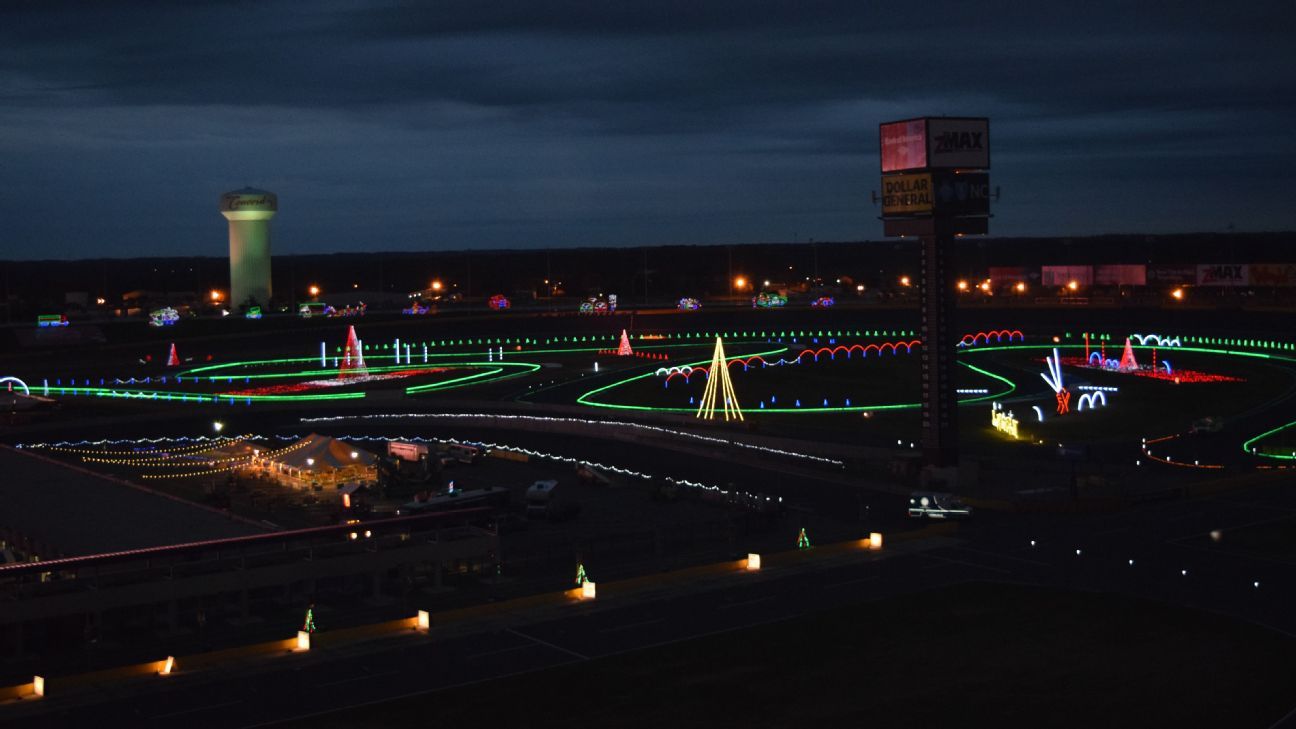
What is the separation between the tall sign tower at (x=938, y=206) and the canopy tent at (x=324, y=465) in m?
18.3

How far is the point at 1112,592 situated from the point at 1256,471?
16.8 meters

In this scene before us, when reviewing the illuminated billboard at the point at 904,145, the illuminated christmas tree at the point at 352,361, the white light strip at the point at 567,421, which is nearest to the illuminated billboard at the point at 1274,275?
the illuminated christmas tree at the point at 352,361

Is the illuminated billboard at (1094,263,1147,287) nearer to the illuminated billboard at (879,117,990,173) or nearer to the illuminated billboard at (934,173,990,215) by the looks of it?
the illuminated billboard at (934,173,990,215)

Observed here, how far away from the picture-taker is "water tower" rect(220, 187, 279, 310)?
117812 mm

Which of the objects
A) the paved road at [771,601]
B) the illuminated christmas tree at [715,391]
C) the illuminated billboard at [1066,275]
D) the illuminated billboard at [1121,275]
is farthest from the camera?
the illuminated billboard at [1066,275]

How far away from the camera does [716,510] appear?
40.4 metres

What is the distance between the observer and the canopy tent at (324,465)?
4259 centimetres

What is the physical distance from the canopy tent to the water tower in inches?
3091

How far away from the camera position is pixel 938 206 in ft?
149

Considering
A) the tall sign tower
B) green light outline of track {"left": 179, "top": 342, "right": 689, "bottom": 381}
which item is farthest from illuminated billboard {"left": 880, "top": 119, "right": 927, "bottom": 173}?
green light outline of track {"left": 179, "top": 342, "right": 689, "bottom": 381}

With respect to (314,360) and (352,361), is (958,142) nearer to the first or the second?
(352,361)

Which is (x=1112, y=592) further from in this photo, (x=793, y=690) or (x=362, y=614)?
(x=362, y=614)

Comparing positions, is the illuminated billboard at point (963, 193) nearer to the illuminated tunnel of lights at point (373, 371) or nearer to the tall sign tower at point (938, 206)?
the tall sign tower at point (938, 206)

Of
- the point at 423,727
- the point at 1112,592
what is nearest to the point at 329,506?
the point at 423,727
